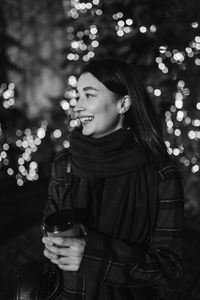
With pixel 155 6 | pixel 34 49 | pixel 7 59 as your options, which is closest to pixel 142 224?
pixel 155 6

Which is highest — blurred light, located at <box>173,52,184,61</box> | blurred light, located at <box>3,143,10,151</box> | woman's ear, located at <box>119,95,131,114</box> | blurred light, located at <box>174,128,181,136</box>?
blurred light, located at <box>173,52,184,61</box>

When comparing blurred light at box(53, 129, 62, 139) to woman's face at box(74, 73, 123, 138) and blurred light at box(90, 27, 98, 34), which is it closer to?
blurred light at box(90, 27, 98, 34)

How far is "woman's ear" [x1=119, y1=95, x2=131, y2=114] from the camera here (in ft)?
5.92

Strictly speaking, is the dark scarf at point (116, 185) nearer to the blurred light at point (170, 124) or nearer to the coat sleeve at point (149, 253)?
the coat sleeve at point (149, 253)

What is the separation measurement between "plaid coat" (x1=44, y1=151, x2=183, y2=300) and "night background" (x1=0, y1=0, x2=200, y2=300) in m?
2.18

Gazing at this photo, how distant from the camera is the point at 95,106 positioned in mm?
1729

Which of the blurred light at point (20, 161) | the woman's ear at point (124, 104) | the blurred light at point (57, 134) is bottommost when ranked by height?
the blurred light at point (20, 161)

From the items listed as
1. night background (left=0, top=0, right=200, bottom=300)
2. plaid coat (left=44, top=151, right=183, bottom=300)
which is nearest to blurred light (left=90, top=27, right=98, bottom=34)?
night background (left=0, top=0, right=200, bottom=300)

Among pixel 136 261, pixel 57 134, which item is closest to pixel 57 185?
pixel 136 261

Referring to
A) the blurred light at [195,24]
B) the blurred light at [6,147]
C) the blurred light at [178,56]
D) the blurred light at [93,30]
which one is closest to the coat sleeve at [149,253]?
the blurred light at [195,24]

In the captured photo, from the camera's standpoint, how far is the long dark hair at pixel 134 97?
1745 mm

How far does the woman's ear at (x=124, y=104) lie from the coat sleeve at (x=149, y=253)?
0.38m

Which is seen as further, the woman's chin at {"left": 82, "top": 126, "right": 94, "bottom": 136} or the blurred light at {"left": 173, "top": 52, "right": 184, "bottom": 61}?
the blurred light at {"left": 173, "top": 52, "right": 184, "bottom": 61}

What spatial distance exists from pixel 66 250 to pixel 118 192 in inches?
16.5
